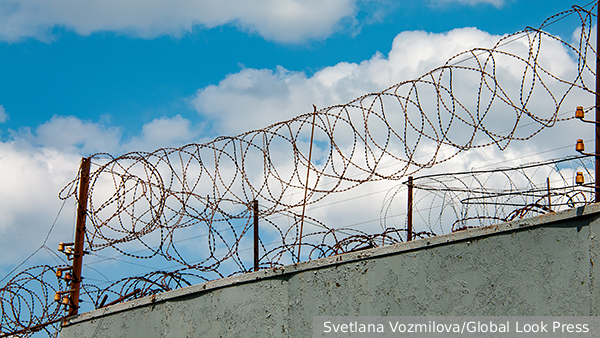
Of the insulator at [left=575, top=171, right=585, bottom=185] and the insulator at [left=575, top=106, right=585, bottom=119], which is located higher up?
the insulator at [left=575, top=106, right=585, bottom=119]

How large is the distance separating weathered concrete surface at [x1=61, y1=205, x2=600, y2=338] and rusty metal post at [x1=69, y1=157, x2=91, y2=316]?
1.63m

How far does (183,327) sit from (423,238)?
12.7 ft

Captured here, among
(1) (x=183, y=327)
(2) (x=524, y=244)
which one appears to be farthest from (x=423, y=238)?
(1) (x=183, y=327)

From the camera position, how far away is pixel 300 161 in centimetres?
728

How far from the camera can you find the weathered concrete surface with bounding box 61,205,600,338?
5328mm

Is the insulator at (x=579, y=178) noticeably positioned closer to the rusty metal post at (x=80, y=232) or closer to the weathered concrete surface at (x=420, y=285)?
the weathered concrete surface at (x=420, y=285)

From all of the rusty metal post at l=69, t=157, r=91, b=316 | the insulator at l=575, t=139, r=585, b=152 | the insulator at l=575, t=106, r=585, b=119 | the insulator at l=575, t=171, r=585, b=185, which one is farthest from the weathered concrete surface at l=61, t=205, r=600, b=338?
the rusty metal post at l=69, t=157, r=91, b=316

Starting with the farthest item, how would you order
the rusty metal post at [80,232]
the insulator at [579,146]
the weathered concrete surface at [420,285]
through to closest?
1. the rusty metal post at [80,232]
2. the insulator at [579,146]
3. the weathered concrete surface at [420,285]

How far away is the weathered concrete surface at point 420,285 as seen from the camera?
5.33 m

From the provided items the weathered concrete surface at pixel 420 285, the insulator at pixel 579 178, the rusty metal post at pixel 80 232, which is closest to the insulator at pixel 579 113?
the insulator at pixel 579 178

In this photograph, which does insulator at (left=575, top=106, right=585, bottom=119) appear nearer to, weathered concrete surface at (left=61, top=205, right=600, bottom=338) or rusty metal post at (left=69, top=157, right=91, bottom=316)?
weathered concrete surface at (left=61, top=205, right=600, bottom=338)

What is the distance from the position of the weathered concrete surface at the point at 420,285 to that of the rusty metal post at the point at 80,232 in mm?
1628

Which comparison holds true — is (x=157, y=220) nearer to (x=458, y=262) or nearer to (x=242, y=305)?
(x=242, y=305)

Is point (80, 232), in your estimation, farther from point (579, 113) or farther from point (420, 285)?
point (579, 113)
